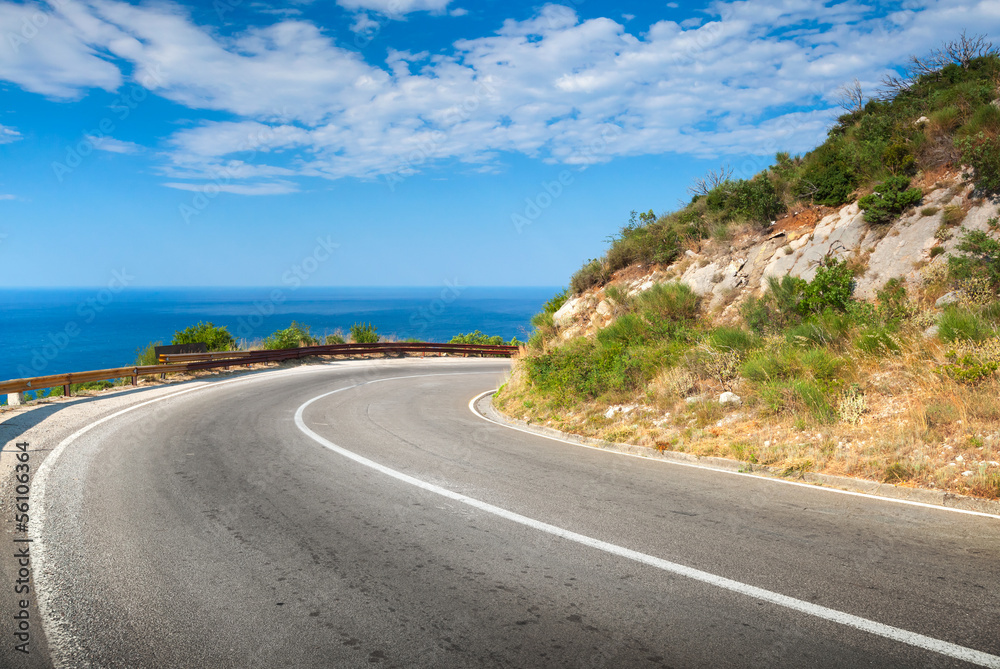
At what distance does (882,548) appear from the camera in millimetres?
4750

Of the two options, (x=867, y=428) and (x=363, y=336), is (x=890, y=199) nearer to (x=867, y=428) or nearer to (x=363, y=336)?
(x=867, y=428)

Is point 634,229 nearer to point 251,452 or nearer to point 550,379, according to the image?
point 550,379

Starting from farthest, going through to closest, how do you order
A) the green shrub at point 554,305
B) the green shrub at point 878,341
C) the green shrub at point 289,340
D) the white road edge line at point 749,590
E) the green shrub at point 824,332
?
the green shrub at point 289,340 → the green shrub at point 554,305 → the green shrub at point 824,332 → the green shrub at point 878,341 → the white road edge line at point 749,590

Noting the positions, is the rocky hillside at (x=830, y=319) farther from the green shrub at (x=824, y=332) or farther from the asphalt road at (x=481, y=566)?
the asphalt road at (x=481, y=566)

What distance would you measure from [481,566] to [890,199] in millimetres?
12745

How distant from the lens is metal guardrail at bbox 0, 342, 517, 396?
13360 mm

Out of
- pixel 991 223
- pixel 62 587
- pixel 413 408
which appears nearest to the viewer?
pixel 62 587

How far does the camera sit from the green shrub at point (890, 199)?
12195mm

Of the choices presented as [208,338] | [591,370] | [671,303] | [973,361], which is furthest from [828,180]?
[208,338]

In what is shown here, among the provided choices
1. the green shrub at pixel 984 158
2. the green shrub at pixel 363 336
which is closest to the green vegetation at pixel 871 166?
the green shrub at pixel 984 158

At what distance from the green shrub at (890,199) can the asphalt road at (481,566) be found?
868 cm

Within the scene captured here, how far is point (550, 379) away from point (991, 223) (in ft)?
30.1

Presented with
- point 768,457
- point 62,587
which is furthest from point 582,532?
point 62,587

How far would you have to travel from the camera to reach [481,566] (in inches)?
177
